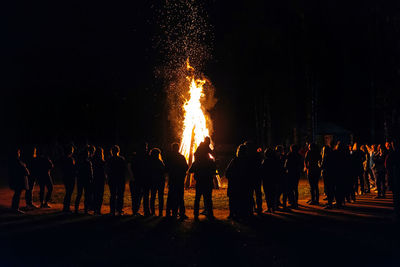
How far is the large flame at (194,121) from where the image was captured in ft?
65.8

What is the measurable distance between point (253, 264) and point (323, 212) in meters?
5.76

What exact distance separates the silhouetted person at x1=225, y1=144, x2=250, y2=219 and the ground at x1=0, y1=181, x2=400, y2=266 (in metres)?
0.47

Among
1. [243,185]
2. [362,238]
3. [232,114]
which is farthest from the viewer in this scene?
[232,114]

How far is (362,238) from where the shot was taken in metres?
8.48

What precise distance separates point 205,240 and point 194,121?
39.7 feet

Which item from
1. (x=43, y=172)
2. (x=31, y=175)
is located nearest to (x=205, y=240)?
(x=43, y=172)

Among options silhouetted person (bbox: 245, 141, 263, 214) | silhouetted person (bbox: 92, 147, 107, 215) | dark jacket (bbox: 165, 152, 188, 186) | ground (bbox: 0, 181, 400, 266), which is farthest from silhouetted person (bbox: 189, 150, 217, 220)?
silhouetted person (bbox: 92, 147, 107, 215)

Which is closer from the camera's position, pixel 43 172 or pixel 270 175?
pixel 270 175

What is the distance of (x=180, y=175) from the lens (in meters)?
11.2

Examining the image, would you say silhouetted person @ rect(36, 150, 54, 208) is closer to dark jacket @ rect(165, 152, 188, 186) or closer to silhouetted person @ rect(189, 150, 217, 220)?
dark jacket @ rect(165, 152, 188, 186)

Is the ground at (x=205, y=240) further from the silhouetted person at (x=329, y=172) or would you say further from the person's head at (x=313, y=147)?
the person's head at (x=313, y=147)

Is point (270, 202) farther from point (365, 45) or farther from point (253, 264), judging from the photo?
point (365, 45)

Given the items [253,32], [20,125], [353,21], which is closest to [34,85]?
[20,125]

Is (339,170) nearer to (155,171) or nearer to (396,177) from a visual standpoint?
(396,177)
